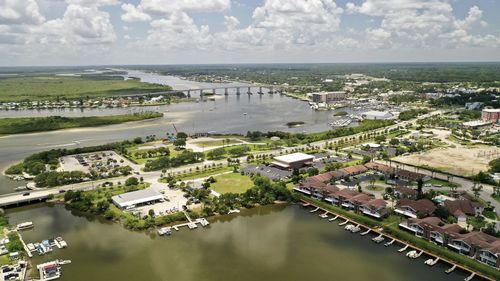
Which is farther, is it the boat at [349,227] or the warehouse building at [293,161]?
the warehouse building at [293,161]

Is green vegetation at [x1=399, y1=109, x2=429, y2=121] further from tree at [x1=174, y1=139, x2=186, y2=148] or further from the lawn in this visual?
the lawn

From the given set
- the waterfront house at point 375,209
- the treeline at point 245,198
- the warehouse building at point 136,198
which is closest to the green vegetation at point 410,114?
the treeline at point 245,198

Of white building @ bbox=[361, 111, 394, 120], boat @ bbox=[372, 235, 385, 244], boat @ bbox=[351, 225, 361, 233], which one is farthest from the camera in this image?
white building @ bbox=[361, 111, 394, 120]

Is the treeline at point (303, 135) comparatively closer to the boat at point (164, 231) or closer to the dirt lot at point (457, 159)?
the dirt lot at point (457, 159)

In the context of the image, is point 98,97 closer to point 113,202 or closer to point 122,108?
point 122,108

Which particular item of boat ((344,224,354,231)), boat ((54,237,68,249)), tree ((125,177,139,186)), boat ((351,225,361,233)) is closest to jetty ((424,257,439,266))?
boat ((351,225,361,233))

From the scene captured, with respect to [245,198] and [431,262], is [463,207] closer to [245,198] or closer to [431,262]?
[431,262]

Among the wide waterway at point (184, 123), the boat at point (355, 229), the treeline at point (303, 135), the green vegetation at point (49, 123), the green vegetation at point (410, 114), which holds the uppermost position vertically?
the green vegetation at point (410, 114)
